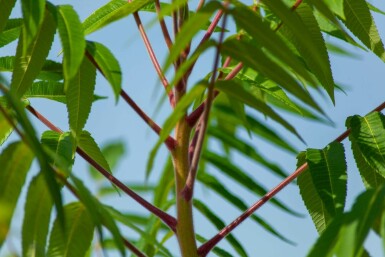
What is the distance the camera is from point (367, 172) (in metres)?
1.14

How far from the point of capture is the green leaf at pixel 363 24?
→ 1137 millimetres

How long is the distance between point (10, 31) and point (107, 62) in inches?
11.3

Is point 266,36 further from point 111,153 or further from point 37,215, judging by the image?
point 111,153

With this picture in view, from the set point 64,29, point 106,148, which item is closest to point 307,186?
point 106,148

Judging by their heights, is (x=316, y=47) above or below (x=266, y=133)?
above


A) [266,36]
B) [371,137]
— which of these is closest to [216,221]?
[371,137]

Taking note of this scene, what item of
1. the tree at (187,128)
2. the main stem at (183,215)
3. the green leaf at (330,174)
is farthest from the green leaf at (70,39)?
the green leaf at (330,174)

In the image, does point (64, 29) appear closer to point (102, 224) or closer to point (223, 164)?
point (102, 224)

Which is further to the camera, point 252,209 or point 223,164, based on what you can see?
point 223,164

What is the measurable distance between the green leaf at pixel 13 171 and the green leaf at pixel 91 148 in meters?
0.29

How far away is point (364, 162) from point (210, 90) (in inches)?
15.2

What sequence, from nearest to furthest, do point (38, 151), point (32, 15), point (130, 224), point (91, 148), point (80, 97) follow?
1. point (38, 151)
2. point (130, 224)
3. point (32, 15)
4. point (80, 97)
5. point (91, 148)

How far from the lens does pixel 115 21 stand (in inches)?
40.0

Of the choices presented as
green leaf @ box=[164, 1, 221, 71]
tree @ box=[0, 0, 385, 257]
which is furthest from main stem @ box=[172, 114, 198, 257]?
green leaf @ box=[164, 1, 221, 71]
